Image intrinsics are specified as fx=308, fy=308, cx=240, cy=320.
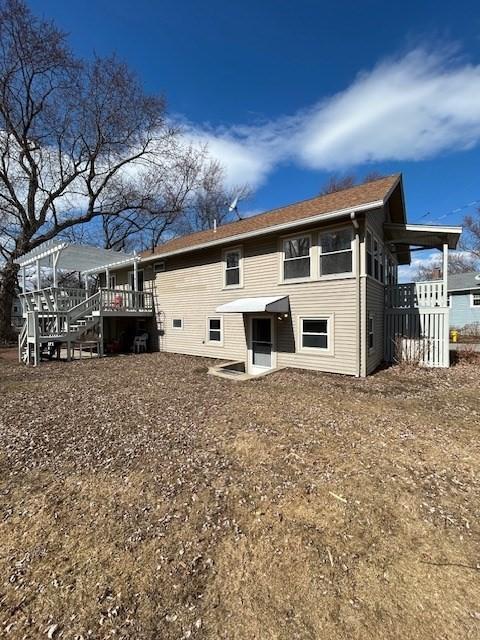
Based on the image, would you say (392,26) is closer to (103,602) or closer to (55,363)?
(103,602)

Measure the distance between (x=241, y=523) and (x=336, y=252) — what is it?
7579 millimetres

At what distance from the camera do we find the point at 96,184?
22.5 m

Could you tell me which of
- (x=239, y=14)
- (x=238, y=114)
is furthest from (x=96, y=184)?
(x=239, y=14)

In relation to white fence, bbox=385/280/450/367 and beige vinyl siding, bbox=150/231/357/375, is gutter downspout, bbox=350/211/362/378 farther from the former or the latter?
white fence, bbox=385/280/450/367

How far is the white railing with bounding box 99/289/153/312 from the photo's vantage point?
1359 cm

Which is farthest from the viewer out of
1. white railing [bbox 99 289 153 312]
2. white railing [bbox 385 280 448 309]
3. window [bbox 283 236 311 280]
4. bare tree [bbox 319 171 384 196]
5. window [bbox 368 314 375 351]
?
bare tree [bbox 319 171 384 196]

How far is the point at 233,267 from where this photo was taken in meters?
11.3

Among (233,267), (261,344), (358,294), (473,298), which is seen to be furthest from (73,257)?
(473,298)

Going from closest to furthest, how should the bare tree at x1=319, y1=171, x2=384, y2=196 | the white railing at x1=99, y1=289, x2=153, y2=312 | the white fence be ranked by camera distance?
the white fence, the white railing at x1=99, y1=289, x2=153, y2=312, the bare tree at x1=319, y1=171, x2=384, y2=196

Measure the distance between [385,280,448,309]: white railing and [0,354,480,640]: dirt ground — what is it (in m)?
5.18

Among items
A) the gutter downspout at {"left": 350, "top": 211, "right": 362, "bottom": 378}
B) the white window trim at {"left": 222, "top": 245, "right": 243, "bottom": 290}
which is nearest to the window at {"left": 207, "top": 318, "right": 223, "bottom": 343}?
the white window trim at {"left": 222, "top": 245, "right": 243, "bottom": 290}

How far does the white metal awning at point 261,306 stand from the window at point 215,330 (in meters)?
1.83

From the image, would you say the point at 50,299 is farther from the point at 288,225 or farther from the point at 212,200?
the point at 212,200

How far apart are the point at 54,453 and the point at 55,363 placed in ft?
27.0
